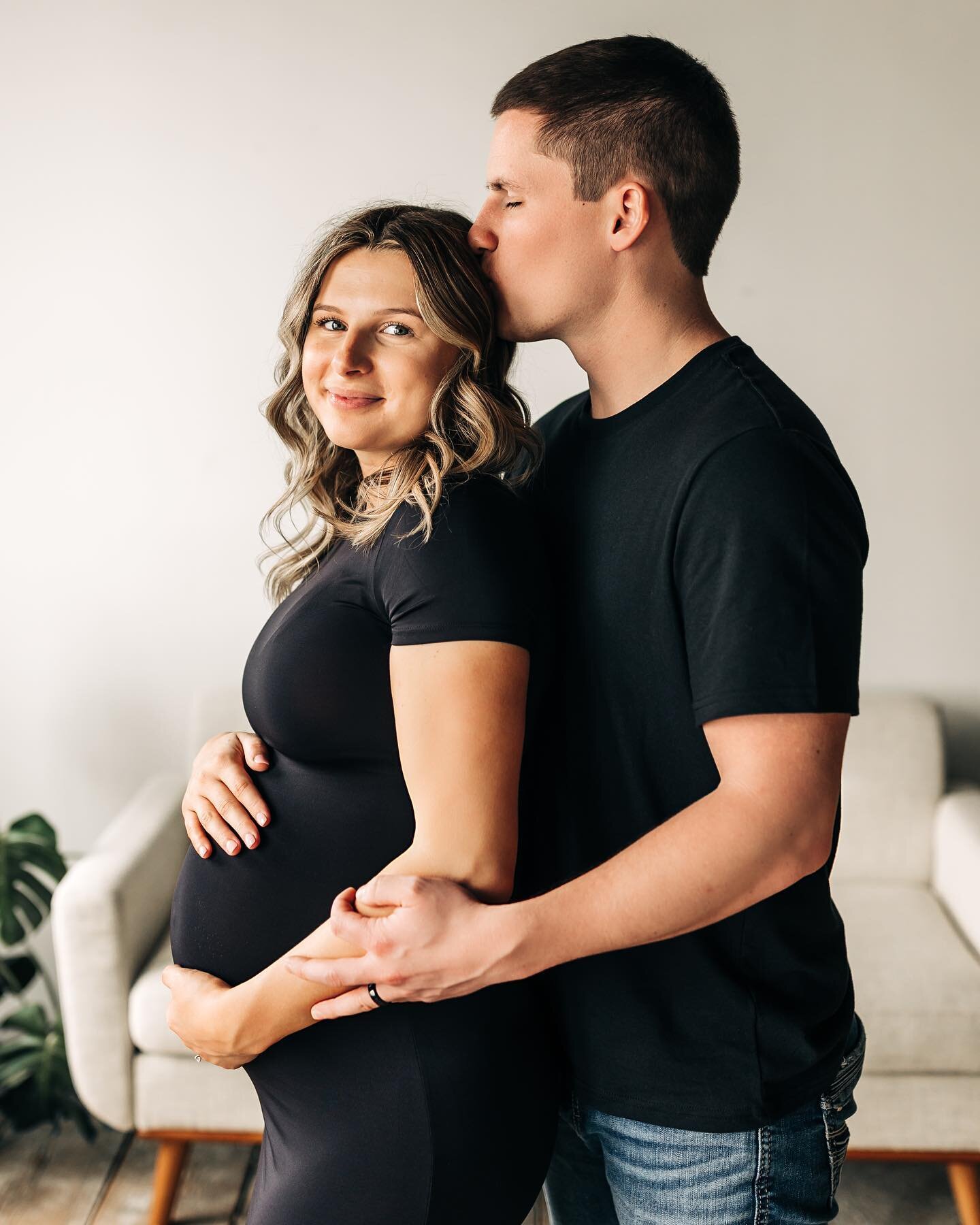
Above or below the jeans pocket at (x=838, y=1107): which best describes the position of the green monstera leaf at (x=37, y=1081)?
below

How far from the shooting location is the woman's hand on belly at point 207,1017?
3.37 feet

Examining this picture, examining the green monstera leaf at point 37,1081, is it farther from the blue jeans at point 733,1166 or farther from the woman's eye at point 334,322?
the woman's eye at point 334,322

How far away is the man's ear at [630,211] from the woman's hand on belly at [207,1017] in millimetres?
769

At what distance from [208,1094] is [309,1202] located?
1086 millimetres

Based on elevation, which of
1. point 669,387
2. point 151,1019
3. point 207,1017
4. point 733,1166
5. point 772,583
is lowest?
point 151,1019

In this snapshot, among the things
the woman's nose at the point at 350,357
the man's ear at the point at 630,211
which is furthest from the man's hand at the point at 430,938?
the man's ear at the point at 630,211

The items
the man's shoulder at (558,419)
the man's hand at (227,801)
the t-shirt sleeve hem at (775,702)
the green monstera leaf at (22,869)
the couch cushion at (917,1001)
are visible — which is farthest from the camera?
the green monstera leaf at (22,869)

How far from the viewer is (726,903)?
2.91 feet

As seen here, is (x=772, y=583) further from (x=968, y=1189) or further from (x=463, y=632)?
(x=968, y=1189)

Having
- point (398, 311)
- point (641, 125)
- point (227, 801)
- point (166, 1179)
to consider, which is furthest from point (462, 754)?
point (166, 1179)

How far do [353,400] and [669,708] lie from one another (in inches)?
16.3

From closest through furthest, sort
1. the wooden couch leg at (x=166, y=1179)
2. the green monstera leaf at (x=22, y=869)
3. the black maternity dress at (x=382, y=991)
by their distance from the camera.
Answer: the black maternity dress at (x=382, y=991) < the wooden couch leg at (x=166, y=1179) < the green monstera leaf at (x=22, y=869)

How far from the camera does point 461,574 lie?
3.01 feet

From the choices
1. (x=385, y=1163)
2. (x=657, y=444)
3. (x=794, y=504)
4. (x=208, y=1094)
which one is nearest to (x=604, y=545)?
(x=657, y=444)
